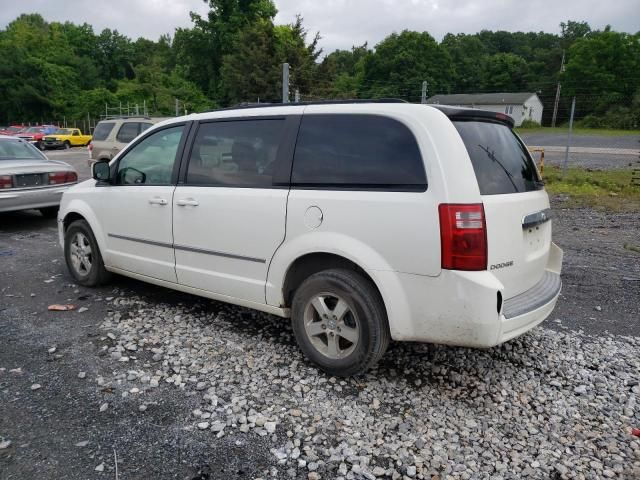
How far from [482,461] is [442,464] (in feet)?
0.72

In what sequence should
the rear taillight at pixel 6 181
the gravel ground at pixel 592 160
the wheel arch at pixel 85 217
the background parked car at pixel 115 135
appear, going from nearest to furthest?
1. the wheel arch at pixel 85 217
2. the rear taillight at pixel 6 181
3. the background parked car at pixel 115 135
4. the gravel ground at pixel 592 160

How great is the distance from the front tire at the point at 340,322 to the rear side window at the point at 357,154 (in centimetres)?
64

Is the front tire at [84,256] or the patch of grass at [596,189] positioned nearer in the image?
the front tire at [84,256]

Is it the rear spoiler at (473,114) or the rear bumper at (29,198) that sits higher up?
the rear spoiler at (473,114)

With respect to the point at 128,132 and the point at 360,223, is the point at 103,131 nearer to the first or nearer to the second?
the point at 128,132

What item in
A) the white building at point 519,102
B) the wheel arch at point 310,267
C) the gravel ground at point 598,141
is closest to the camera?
the wheel arch at point 310,267

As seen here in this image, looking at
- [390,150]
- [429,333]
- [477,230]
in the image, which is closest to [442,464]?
[429,333]

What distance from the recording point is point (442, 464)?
2.60m

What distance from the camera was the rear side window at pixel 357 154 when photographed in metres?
3.08

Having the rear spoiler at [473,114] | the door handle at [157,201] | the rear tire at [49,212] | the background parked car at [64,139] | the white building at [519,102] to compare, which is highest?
the white building at [519,102]

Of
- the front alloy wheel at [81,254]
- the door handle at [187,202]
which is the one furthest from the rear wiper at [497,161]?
the front alloy wheel at [81,254]

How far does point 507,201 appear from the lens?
10.3 feet

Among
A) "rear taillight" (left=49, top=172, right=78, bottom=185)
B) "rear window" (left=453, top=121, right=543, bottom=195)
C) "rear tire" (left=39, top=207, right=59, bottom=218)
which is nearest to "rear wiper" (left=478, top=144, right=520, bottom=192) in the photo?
"rear window" (left=453, top=121, right=543, bottom=195)

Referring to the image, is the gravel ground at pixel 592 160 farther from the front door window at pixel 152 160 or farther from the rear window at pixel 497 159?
the front door window at pixel 152 160
